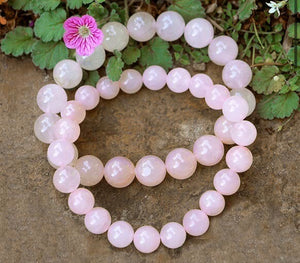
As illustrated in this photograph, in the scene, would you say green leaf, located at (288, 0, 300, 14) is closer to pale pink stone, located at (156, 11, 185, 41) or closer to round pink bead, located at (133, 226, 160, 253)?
pale pink stone, located at (156, 11, 185, 41)

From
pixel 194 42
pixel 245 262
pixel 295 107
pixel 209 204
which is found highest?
pixel 194 42

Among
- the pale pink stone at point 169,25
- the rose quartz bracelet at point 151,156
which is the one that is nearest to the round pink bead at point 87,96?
the rose quartz bracelet at point 151,156

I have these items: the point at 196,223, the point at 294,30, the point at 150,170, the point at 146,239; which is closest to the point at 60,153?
the point at 150,170

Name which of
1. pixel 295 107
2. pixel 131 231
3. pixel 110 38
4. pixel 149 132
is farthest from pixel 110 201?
pixel 295 107

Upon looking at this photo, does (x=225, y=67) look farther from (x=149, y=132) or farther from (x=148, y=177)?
(x=148, y=177)

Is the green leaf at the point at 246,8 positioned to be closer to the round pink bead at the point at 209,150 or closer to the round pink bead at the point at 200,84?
the round pink bead at the point at 200,84

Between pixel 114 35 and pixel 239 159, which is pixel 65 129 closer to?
pixel 114 35
